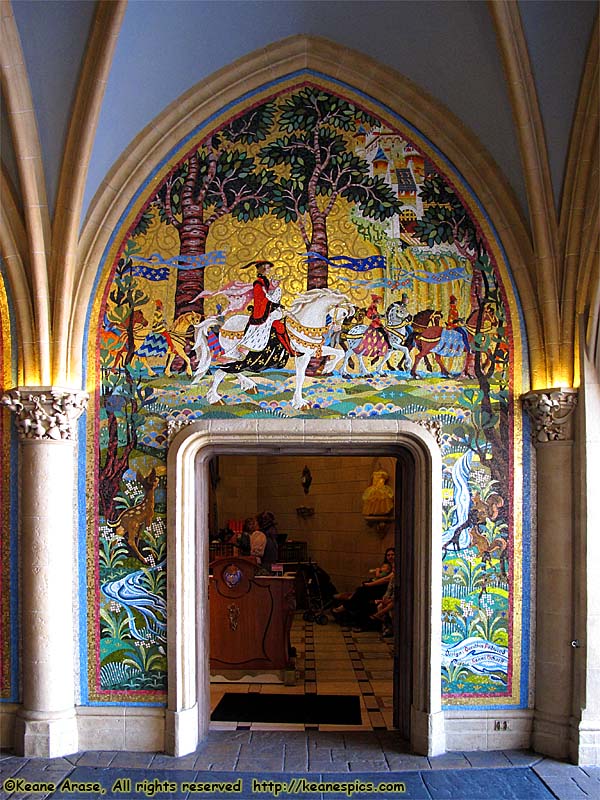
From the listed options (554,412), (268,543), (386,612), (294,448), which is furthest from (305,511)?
(554,412)

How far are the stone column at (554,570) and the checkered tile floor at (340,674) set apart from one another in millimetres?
1296

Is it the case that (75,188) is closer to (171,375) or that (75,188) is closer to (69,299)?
(69,299)

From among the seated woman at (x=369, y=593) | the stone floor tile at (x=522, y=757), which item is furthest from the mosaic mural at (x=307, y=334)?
the seated woman at (x=369, y=593)

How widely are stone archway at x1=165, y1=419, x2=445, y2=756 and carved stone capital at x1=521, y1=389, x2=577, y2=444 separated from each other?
Answer: 81cm

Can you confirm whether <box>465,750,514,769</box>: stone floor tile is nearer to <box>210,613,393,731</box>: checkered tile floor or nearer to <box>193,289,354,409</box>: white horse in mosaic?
<box>210,613,393,731</box>: checkered tile floor

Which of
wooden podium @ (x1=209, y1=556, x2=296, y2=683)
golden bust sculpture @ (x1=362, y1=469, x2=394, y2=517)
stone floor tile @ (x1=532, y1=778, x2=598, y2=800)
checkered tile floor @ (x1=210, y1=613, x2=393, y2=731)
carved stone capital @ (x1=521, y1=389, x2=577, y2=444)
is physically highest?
carved stone capital @ (x1=521, y1=389, x2=577, y2=444)

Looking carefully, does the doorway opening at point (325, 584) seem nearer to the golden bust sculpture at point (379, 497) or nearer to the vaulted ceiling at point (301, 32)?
the golden bust sculpture at point (379, 497)

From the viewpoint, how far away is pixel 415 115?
6453 millimetres

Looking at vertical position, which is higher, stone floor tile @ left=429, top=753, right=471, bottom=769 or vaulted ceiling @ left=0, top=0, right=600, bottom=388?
vaulted ceiling @ left=0, top=0, right=600, bottom=388

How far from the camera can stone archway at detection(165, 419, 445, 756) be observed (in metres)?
6.13

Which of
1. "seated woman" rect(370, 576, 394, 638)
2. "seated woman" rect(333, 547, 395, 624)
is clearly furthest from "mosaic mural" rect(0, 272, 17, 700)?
"seated woman" rect(333, 547, 395, 624)

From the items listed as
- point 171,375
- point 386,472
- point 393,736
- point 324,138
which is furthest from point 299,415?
point 386,472

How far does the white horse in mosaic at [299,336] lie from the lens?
6.29 meters

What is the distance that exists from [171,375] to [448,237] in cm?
243
